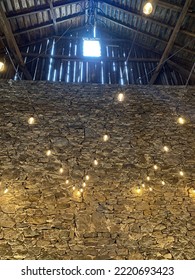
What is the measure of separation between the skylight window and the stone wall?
1805 mm

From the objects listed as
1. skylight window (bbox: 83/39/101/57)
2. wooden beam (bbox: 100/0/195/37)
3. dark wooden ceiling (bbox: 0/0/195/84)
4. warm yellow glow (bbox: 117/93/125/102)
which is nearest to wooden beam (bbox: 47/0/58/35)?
dark wooden ceiling (bbox: 0/0/195/84)

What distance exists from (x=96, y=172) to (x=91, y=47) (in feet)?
14.5

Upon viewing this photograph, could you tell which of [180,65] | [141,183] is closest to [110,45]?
[180,65]

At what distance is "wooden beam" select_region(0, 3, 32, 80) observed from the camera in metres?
5.64

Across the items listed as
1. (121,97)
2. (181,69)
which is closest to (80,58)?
(121,97)

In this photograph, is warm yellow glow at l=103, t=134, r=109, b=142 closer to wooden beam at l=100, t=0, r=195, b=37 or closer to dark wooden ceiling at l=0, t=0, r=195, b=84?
dark wooden ceiling at l=0, t=0, r=195, b=84

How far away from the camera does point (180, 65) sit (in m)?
6.82

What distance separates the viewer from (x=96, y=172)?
4.55 m

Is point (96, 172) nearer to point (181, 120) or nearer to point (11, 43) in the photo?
point (181, 120)

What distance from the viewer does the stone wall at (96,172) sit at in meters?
3.80

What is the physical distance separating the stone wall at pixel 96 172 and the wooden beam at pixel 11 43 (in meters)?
0.79

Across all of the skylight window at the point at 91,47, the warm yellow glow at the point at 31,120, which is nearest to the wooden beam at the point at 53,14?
the skylight window at the point at 91,47

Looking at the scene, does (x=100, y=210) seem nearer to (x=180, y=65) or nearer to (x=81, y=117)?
(x=81, y=117)
